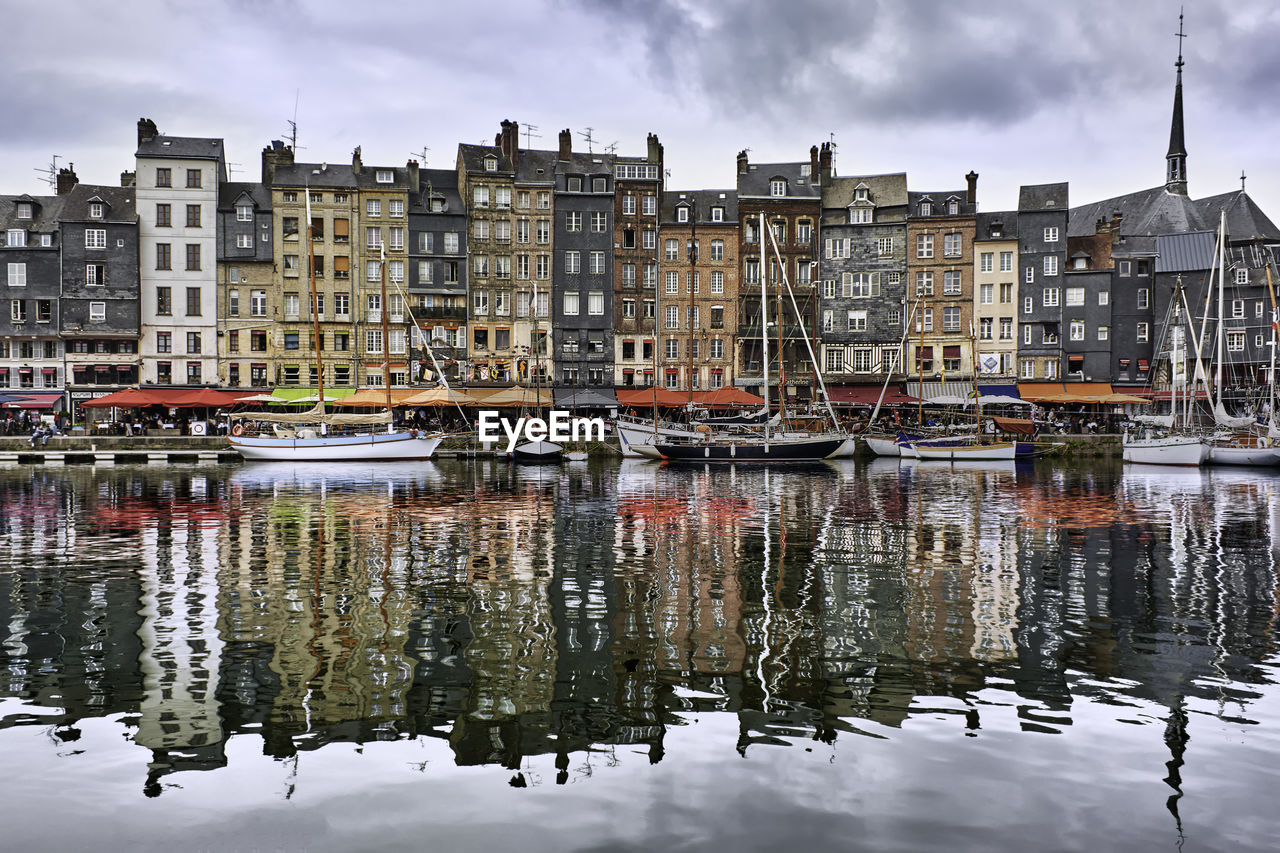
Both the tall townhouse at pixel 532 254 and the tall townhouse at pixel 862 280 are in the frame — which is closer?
the tall townhouse at pixel 532 254

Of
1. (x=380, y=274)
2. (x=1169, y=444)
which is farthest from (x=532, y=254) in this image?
(x=1169, y=444)

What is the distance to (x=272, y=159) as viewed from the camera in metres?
77.4

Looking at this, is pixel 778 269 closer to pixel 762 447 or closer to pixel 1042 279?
pixel 1042 279

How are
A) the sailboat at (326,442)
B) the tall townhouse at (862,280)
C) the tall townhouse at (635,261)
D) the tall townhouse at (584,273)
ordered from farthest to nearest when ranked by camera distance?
the tall townhouse at (862,280) < the tall townhouse at (635,261) < the tall townhouse at (584,273) < the sailboat at (326,442)

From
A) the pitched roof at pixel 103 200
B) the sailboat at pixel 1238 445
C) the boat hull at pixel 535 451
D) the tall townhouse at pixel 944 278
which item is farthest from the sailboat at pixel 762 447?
the pitched roof at pixel 103 200

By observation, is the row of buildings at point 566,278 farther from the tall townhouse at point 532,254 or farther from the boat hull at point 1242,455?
the boat hull at point 1242,455

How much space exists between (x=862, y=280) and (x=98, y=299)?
58422 mm

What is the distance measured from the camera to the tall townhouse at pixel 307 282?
76.1 metres

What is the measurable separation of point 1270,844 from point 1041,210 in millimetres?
79388

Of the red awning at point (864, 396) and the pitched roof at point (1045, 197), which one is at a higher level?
the pitched roof at point (1045, 197)

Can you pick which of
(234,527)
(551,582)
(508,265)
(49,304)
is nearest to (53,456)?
(49,304)

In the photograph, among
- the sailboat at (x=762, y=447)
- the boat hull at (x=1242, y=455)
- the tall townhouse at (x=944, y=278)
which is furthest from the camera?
the tall townhouse at (x=944, y=278)

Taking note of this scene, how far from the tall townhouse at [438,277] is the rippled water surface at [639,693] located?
5183cm

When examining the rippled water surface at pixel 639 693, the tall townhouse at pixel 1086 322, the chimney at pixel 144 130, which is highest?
the chimney at pixel 144 130
